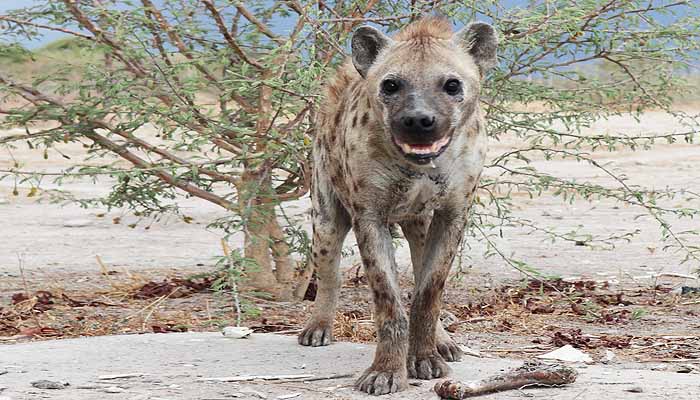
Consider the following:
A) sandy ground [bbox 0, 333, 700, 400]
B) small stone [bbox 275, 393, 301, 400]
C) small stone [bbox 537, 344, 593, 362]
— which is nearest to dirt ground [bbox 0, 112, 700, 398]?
small stone [bbox 537, 344, 593, 362]

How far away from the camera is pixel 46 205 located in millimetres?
9961

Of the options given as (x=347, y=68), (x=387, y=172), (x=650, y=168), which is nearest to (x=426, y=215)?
(x=387, y=172)

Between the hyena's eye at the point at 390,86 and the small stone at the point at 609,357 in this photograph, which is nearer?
the hyena's eye at the point at 390,86

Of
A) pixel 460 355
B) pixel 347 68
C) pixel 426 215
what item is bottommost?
pixel 460 355

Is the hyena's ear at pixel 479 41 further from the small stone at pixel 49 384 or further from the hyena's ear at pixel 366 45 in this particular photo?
the small stone at pixel 49 384

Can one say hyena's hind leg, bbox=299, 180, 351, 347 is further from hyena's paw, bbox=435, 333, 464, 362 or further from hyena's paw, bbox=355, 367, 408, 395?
hyena's paw, bbox=355, 367, 408, 395

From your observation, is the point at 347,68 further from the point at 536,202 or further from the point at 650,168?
Answer: the point at 650,168

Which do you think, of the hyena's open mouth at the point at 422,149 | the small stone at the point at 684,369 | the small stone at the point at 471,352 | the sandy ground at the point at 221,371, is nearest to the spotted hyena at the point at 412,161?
the hyena's open mouth at the point at 422,149

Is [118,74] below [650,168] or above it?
below

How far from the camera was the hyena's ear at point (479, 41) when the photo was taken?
137 inches

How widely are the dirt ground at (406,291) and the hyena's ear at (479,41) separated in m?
1.21

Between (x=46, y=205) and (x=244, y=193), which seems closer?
(x=244, y=193)

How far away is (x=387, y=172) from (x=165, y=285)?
108 inches

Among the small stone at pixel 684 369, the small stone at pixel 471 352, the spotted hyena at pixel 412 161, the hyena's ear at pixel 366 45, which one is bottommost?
the small stone at pixel 471 352
